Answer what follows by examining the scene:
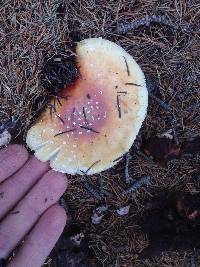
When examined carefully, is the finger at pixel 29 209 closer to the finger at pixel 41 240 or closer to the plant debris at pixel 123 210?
the finger at pixel 41 240

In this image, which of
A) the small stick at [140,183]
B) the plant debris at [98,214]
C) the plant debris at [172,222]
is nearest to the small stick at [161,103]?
the small stick at [140,183]

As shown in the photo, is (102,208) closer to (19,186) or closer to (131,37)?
(19,186)

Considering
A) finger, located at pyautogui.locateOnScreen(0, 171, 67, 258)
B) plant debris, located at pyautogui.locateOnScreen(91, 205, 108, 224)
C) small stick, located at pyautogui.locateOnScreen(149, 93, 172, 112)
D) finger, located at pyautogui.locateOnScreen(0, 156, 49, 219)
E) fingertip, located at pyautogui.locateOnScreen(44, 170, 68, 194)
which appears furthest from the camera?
plant debris, located at pyautogui.locateOnScreen(91, 205, 108, 224)

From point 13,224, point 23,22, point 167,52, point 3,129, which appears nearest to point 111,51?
point 167,52

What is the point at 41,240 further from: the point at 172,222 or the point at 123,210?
the point at 172,222

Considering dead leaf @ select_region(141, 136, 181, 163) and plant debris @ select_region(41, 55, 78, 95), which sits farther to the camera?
dead leaf @ select_region(141, 136, 181, 163)

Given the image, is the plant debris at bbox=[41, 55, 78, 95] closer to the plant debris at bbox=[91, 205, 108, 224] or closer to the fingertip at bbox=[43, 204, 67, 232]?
the fingertip at bbox=[43, 204, 67, 232]

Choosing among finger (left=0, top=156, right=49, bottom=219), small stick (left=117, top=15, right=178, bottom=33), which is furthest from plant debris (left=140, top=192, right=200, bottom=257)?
small stick (left=117, top=15, right=178, bottom=33)

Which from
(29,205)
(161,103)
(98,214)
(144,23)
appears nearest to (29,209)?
(29,205)
